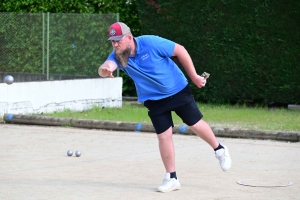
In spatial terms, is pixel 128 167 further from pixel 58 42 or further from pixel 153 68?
pixel 58 42

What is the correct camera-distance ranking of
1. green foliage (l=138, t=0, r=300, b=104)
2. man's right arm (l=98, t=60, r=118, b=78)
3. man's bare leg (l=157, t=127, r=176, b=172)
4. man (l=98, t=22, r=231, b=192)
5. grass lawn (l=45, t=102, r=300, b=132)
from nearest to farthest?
man's right arm (l=98, t=60, r=118, b=78), man (l=98, t=22, r=231, b=192), man's bare leg (l=157, t=127, r=176, b=172), grass lawn (l=45, t=102, r=300, b=132), green foliage (l=138, t=0, r=300, b=104)

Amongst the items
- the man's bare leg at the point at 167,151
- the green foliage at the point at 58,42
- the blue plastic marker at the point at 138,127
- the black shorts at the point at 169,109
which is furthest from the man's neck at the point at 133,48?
the green foliage at the point at 58,42

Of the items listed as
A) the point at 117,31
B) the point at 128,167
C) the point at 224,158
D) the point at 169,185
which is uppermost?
the point at 117,31

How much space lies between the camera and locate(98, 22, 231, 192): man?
6.61m

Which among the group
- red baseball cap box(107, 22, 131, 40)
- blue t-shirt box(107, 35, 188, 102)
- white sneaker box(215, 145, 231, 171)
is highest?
red baseball cap box(107, 22, 131, 40)

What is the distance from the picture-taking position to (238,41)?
15.5m

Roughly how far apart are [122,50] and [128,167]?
193 centimetres

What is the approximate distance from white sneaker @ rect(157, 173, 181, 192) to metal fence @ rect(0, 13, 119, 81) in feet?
28.2

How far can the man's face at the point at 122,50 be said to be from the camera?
21.5 feet

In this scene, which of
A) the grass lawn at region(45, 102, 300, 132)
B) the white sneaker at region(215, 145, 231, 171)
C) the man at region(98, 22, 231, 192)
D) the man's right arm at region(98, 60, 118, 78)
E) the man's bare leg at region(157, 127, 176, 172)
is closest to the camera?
the man's right arm at region(98, 60, 118, 78)

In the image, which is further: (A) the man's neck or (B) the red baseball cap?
(A) the man's neck

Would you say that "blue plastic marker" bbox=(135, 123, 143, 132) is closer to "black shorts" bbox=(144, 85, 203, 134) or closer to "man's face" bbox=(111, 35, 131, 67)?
"black shorts" bbox=(144, 85, 203, 134)

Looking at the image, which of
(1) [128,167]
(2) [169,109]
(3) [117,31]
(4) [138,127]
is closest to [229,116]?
(4) [138,127]

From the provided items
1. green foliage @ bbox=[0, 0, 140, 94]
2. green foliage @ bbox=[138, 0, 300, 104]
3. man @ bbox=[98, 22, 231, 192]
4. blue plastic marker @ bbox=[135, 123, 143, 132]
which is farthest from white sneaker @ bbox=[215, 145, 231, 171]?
green foliage @ bbox=[0, 0, 140, 94]
